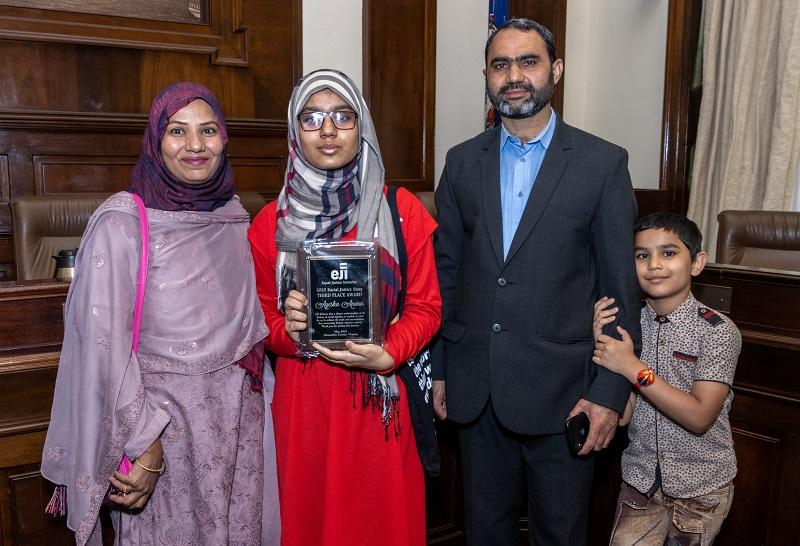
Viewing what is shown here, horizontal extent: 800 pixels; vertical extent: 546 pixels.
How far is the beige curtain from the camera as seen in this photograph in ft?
13.0

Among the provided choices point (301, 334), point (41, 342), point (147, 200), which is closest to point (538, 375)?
point (301, 334)

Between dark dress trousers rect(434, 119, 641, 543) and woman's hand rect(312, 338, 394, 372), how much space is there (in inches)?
11.6

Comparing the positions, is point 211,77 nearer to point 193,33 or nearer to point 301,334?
point 193,33

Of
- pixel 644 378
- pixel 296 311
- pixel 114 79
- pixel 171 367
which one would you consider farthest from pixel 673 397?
pixel 114 79

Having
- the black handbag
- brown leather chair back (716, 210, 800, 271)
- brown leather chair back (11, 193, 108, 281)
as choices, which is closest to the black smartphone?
the black handbag

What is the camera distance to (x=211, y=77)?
135 inches

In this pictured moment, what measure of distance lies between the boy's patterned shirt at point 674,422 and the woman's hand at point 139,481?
118 cm

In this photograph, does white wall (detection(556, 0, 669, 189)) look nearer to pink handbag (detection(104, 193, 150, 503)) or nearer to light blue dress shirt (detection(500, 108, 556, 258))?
light blue dress shirt (detection(500, 108, 556, 258))

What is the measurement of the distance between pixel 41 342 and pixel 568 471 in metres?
1.31

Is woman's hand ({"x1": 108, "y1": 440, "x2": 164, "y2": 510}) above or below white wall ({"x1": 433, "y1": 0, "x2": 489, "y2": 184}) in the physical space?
below

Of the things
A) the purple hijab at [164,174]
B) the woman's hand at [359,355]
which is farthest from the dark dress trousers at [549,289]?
→ the purple hijab at [164,174]

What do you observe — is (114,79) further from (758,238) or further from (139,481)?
(758,238)

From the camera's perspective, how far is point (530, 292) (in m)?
1.64

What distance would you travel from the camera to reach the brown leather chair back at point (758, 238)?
3.14 meters
